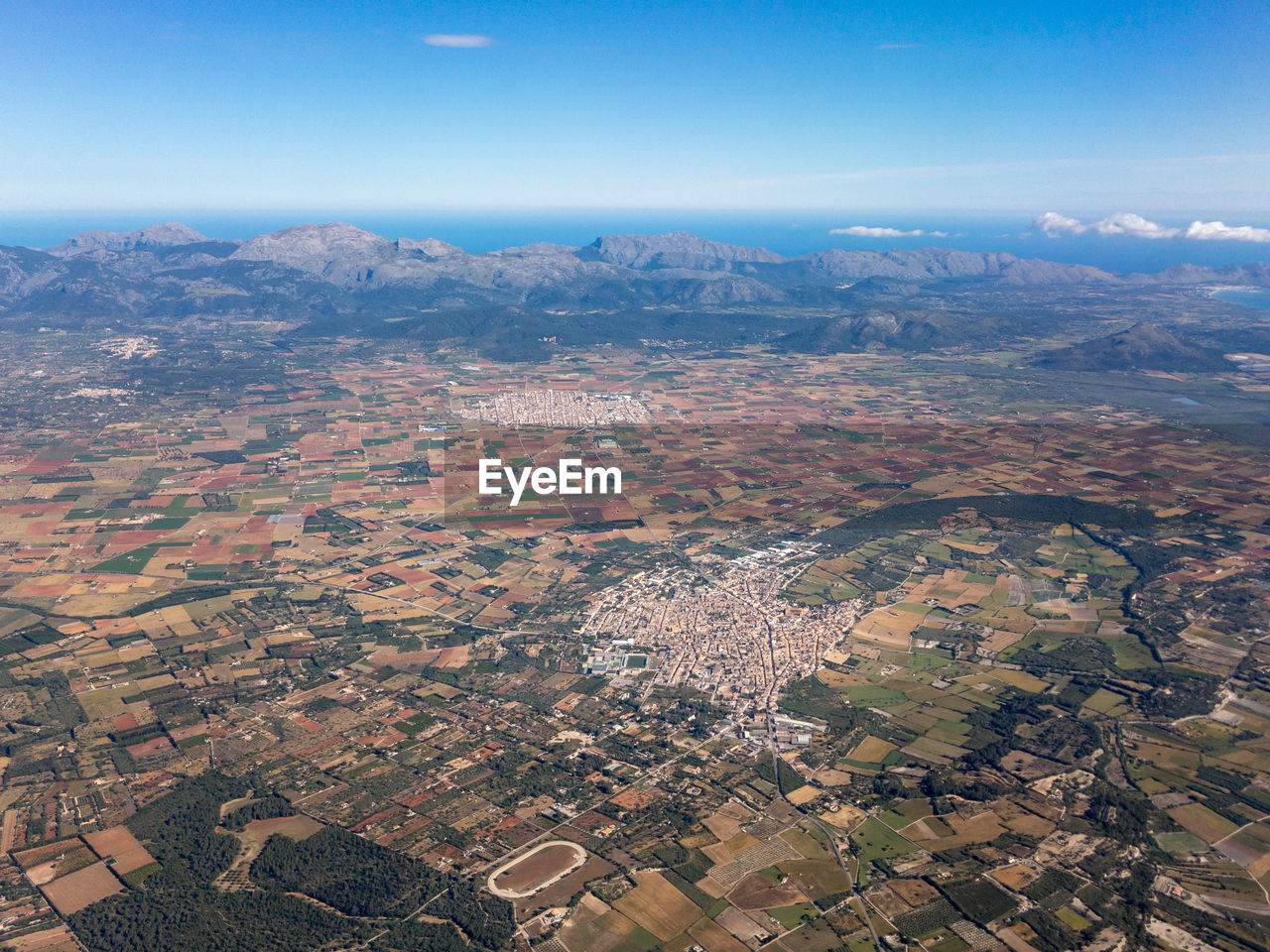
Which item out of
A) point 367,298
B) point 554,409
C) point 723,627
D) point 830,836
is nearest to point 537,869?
point 830,836

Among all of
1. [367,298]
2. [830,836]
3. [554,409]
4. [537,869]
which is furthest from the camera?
[367,298]

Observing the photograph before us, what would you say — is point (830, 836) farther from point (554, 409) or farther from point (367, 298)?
point (367, 298)

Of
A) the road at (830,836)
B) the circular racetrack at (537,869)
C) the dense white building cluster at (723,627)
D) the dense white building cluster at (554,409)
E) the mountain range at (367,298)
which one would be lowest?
the circular racetrack at (537,869)

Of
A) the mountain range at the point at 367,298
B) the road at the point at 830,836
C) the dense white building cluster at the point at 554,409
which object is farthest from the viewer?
the mountain range at the point at 367,298

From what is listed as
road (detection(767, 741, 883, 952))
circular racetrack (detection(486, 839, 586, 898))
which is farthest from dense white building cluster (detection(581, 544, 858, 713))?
circular racetrack (detection(486, 839, 586, 898))

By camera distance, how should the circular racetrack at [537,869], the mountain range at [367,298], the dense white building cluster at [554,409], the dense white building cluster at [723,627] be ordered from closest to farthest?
the circular racetrack at [537,869]
the dense white building cluster at [723,627]
the dense white building cluster at [554,409]
the mountain range at [367,298]

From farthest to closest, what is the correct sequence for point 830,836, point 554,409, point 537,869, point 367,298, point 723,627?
1. point 367,298
2. point 554,409
3. point 723,627
4. point 830,836
5. point 537,869

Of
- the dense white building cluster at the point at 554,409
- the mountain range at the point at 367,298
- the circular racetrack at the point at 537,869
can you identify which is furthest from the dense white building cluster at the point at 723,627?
the mountain range at the point at 367,298

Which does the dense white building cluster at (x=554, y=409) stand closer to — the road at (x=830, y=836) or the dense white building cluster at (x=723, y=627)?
the dense white building cluster at (x=723, y=627)

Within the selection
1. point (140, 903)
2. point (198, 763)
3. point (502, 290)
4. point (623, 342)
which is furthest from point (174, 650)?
point (502, 290)

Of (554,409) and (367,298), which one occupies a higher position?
(367,298)

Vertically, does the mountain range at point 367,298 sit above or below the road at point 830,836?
above

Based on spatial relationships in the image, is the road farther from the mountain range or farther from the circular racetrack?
the mountain range
